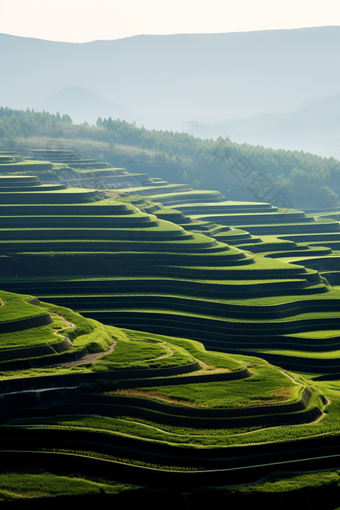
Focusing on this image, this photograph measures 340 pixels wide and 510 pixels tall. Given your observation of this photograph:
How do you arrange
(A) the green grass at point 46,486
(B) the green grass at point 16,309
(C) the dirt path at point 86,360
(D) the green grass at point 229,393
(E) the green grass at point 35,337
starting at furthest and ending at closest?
(B) the green grass at point 16,309 → (E) the green grass at point 35,337 → (C) the dirt path at point 86,360 → (D) the green grass at point 229,393 → (A) the green grass at point 46,486

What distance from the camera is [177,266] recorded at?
5188cm

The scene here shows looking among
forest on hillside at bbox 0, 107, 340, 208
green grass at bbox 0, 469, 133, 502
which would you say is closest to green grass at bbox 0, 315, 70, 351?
green grass at bbox 0, 469, 133, 502

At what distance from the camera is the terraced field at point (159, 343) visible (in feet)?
80.0

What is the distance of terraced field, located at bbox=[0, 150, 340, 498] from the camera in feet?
80.0

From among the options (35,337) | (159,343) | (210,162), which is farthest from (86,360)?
(210,162)

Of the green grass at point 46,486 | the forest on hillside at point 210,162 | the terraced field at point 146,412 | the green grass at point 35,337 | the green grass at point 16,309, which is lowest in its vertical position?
the green grass at point 46,486

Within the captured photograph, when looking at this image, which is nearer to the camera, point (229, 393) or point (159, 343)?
point (229, 393)

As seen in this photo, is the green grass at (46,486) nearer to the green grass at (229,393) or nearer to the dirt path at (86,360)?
the green grass at (229,393)

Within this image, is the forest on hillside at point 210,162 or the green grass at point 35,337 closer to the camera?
the green grass at point 35,337

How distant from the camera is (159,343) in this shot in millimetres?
35062

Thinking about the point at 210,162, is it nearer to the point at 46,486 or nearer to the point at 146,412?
the point at 146,412

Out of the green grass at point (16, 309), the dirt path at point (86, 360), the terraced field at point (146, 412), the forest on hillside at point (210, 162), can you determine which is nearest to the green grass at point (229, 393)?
the terraced field at point (146, 412)

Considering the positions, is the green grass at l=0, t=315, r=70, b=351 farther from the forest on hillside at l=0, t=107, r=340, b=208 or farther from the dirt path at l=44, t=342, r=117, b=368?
the forest on hillside at l=0, t=107, r=340, b=208

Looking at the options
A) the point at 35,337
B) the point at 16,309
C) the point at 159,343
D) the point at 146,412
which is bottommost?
the point at 146,412
